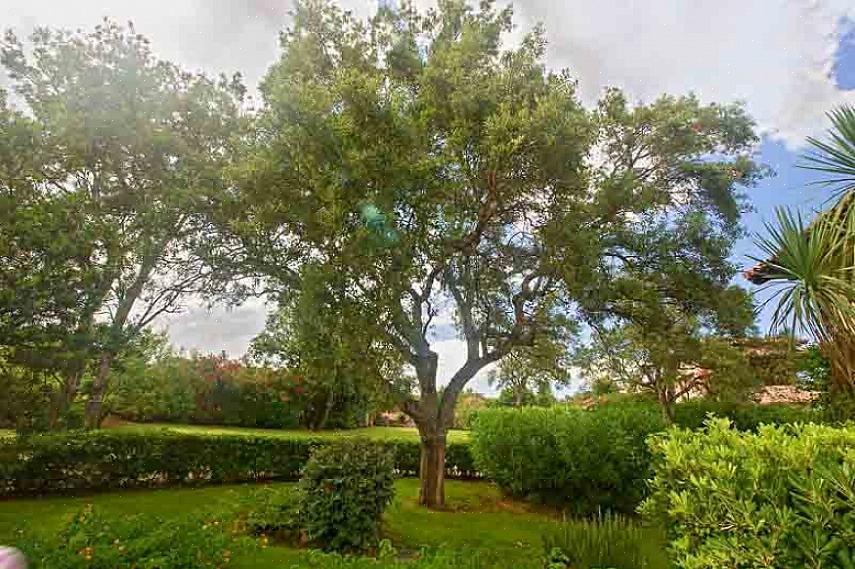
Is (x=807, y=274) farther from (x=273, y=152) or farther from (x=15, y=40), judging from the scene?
(x=15, y=40)

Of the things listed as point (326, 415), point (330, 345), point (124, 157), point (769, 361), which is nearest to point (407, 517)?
point (330, 345)

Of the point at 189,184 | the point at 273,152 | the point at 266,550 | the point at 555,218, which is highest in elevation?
the point at 189,184

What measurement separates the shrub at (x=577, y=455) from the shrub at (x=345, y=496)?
4929mm

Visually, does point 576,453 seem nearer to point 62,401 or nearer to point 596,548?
point 596,548

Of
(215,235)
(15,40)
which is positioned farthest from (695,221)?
(15,40)

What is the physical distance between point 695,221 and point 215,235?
873 cm

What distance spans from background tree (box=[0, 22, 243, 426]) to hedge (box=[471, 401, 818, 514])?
25.7ft

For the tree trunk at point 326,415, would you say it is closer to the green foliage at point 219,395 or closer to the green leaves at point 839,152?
the green foliage at point 219,395

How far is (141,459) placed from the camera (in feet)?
37.9

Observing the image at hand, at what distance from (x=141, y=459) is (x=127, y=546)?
9018 millimetres

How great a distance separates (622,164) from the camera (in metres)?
9.29

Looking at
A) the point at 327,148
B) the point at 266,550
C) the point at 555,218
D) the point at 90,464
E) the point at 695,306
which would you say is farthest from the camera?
the point at 90,464

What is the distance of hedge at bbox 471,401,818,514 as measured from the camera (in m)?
10.4

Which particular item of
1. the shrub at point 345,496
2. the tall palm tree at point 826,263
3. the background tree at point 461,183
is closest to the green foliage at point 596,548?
the shrub at point 345,496
